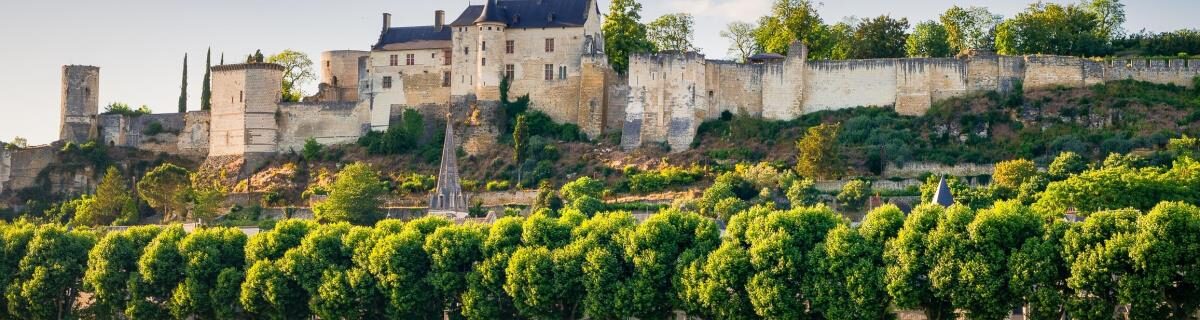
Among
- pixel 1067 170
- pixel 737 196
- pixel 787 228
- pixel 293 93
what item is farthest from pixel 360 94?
pixel 787 228

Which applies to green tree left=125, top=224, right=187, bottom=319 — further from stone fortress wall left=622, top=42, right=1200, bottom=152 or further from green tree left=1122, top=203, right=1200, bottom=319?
green tree left=1122, top=203, right=1200, bottom=319

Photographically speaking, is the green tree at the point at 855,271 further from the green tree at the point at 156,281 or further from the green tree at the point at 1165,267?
the green tree at the point at 156,281

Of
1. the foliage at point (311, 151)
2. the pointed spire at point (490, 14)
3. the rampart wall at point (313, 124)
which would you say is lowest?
the foliage at point (311, 151)

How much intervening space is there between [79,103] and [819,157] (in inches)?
1247

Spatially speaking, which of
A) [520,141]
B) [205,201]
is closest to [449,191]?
[520,141]

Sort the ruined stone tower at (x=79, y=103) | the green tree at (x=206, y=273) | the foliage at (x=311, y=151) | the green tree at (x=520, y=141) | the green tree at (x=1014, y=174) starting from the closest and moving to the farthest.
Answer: the green tree at (x=206, y=273), the green tree at (x=1014, y=174), the green tree at (x=520, y=141), the foliage at (x=311, y=151), the ruined stone tower at (x=79, y=103)

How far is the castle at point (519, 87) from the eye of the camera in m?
73.2

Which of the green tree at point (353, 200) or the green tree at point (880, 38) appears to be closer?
the green tree at point (353, 200)

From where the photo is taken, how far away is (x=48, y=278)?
57.1 m

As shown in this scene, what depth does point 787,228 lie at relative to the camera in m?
48.5

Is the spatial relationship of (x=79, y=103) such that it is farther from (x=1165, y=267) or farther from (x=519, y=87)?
(x=1165, y=267)

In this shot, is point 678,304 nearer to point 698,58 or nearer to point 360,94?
point 698,58

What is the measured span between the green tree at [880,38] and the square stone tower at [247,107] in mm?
23032

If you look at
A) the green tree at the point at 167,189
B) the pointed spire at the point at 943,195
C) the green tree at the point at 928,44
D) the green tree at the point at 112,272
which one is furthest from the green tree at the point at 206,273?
the green tree at the point at 928,44
